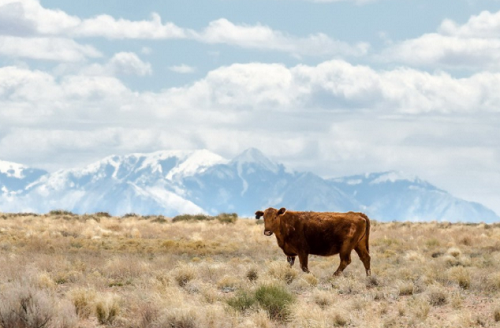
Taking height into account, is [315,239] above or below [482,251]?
above

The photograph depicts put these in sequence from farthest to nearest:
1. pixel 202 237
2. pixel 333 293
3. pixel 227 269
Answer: pixel 202 237, pixel 227 269, pixel 333 293

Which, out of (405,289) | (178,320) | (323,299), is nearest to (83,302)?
(178,320)

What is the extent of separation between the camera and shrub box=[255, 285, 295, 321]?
14.3m

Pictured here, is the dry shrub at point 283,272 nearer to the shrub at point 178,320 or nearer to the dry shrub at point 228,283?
the dry shrub at point 228,283

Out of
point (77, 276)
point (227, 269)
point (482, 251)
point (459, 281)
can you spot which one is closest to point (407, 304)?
point (459, 281)

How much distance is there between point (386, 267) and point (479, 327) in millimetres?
9637

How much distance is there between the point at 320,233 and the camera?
755 inches

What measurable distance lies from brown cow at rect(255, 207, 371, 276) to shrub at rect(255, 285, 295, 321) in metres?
3.94

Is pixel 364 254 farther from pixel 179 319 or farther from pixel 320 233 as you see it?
pixel 179 319

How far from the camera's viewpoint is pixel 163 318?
42.4 feet

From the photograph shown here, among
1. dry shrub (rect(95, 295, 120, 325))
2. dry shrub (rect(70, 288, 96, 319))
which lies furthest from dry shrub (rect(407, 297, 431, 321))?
dry shrub (rect(70, 288, 96, 319))

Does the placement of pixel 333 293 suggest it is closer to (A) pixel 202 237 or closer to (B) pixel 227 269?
(B) pixel 227 269

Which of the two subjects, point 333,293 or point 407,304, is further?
point 333,293

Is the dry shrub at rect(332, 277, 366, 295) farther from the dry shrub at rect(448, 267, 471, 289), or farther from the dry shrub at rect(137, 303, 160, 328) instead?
the dry shrub at rect(137, 303, 160, 328)
